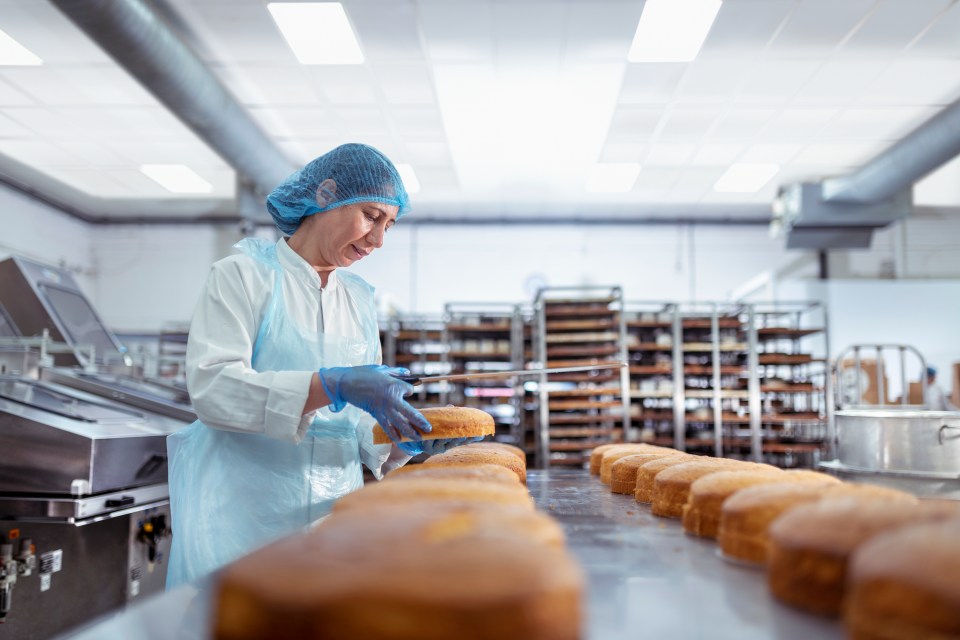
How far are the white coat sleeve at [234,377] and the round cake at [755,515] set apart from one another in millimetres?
842

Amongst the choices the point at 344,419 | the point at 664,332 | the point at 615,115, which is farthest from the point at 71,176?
the point at 344,419

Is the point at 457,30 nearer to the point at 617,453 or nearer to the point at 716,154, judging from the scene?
the point at 716,154

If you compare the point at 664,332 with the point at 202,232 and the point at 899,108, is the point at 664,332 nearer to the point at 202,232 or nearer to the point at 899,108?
the point at 899,108

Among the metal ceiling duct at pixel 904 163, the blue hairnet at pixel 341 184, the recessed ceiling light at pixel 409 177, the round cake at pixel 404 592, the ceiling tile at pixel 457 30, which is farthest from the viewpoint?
the recessed ceiling light at pixel 409 177

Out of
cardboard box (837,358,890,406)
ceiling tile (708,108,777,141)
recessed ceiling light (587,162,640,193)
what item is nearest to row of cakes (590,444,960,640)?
ceiling tile (708,108,777,141)

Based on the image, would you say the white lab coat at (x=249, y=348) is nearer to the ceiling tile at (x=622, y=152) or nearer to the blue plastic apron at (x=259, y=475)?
the blue plastic apron at (x=259, y=475)

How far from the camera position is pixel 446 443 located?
74.7 inches

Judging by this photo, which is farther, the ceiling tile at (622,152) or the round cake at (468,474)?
the ceiling tile at (622,152)

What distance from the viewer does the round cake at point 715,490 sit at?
1202 mm

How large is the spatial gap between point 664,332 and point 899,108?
287 centimetres

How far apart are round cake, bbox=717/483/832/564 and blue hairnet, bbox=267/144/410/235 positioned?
116cm

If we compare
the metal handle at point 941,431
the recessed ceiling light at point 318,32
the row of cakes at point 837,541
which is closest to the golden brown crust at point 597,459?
the row of cakes at point 837,541

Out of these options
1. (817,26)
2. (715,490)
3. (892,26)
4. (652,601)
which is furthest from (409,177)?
(652,601)

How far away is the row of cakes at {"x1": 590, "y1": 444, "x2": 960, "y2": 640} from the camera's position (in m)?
0.61
